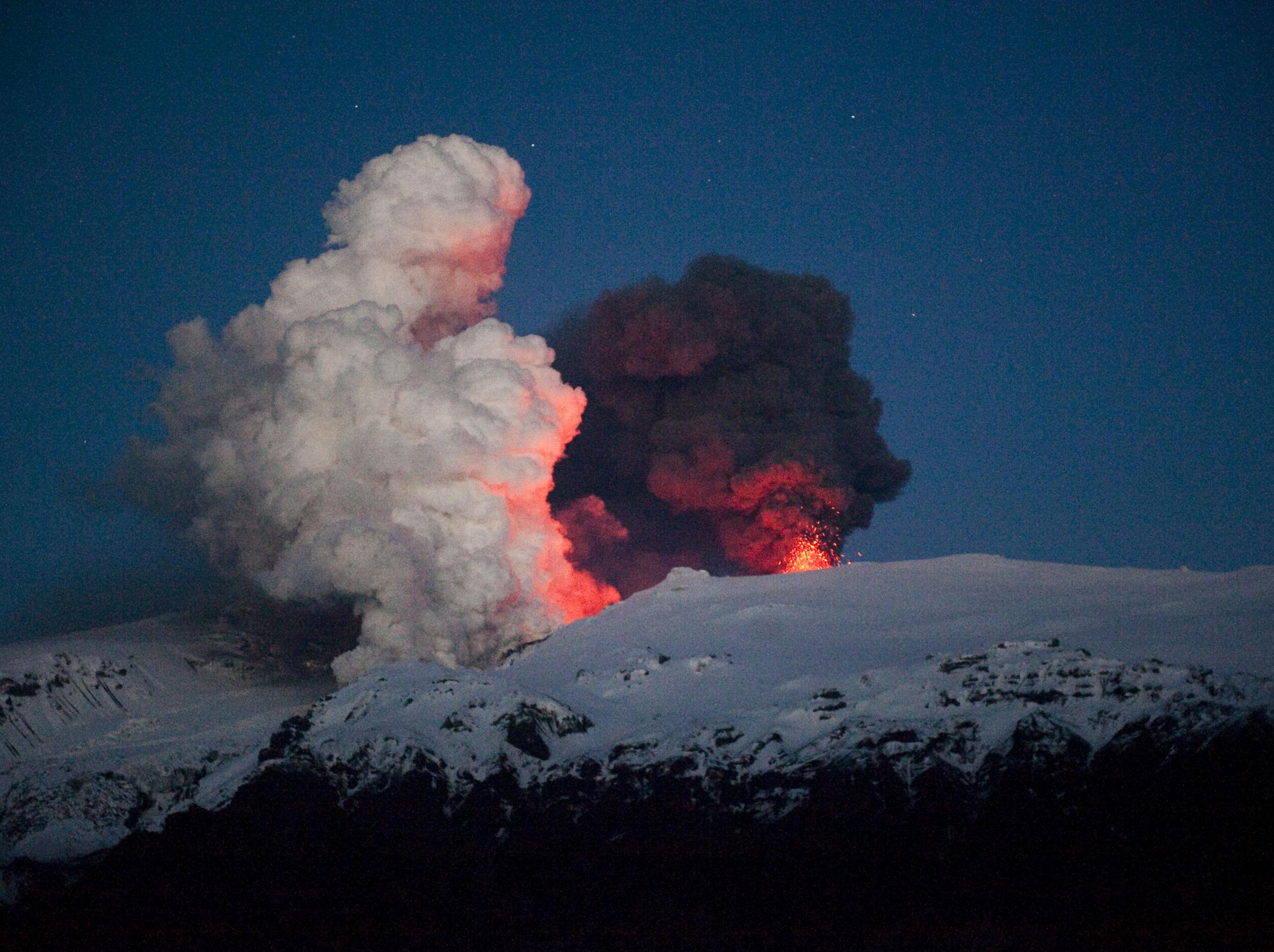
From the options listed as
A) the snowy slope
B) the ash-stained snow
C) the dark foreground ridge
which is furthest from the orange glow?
the dark foreground ridge

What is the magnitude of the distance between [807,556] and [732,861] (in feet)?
104

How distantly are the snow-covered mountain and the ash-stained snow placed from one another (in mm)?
102

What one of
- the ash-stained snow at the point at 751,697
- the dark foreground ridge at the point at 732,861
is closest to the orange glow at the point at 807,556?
the ash-stained snow at the point at 751,697

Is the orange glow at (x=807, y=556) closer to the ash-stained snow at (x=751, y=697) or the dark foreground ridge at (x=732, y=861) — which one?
the ash-stained snow at (x=751, y=697)

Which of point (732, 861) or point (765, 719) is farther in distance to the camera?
point (765, 719)

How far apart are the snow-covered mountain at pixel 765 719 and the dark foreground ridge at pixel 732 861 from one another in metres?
0.15

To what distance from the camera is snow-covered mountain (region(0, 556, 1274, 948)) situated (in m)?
32.9

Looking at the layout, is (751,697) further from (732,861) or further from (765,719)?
(732,861)

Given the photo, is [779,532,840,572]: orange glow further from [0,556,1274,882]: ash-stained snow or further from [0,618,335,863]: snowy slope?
[0,618,335,863]: snowy slope

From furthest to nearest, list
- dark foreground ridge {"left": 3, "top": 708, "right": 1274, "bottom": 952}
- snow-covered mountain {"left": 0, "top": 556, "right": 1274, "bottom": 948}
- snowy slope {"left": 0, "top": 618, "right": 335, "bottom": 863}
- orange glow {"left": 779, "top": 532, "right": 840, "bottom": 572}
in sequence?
orange glow {"left": 779, "top": 532, "right": 840, "bottom": 572} < snowy slope {"left": 0, "top": 618, "right": 335, "bottom": 863} < snow-covered mountain {"left": 0, "top": 556, "right": 1274, "bottom": 948} < dark foreground ridge {"left": 3, "top": 708, "right": 1274, "bottom": 952}

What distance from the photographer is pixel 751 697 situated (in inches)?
1594

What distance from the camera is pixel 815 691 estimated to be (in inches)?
1539

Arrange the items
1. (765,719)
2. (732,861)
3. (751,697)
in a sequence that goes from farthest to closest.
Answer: (751,697) < (765,719) < (732,861)

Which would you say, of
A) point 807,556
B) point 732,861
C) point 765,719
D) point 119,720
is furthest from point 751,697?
point 119,720
